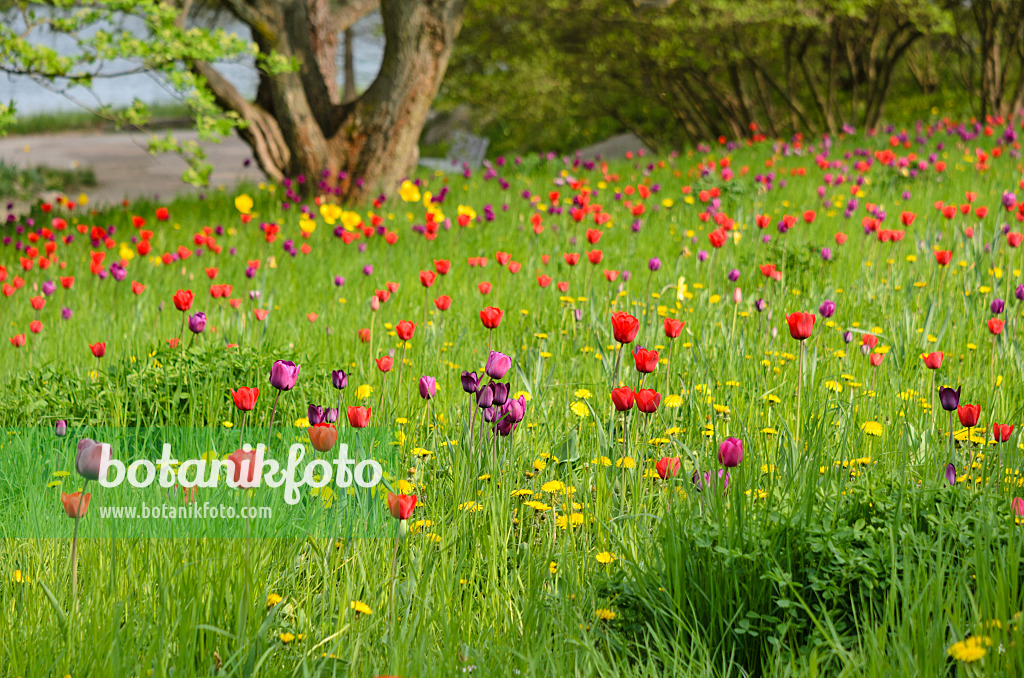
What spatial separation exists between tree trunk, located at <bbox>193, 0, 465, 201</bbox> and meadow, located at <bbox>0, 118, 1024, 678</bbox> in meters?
3.65

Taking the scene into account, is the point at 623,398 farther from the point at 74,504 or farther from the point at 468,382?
the point at 74,504

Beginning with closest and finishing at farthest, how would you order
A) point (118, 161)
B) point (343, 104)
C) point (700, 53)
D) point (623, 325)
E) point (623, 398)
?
point (623, 398) → point (623, 325) → point (343, 104) → point (700, 53) → point (118, 161)

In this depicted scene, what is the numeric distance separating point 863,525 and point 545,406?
1330 millimetres

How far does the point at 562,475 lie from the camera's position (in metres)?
2.57

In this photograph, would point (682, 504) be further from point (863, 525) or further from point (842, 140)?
point (842, 140)

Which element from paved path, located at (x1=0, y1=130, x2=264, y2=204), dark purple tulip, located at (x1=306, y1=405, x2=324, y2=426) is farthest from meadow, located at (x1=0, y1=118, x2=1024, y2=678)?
paved path, located at (x1=0, y1=130, x2=264, y2=204)

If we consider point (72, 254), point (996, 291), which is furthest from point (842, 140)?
point (72, 254)

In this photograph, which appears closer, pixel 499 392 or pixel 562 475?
pixel 499 392

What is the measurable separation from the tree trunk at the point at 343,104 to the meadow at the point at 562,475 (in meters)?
3.65

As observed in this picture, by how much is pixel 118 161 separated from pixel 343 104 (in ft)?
46.1

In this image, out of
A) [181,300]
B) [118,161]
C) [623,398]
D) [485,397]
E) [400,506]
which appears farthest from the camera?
[118,161]

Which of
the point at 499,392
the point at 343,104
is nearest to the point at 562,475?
the point at 499,392

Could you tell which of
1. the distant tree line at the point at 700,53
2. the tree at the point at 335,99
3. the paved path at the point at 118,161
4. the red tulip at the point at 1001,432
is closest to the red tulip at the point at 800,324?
the red tulip at the point at 1001,432

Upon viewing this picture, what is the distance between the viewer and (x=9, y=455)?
8.66 feet
